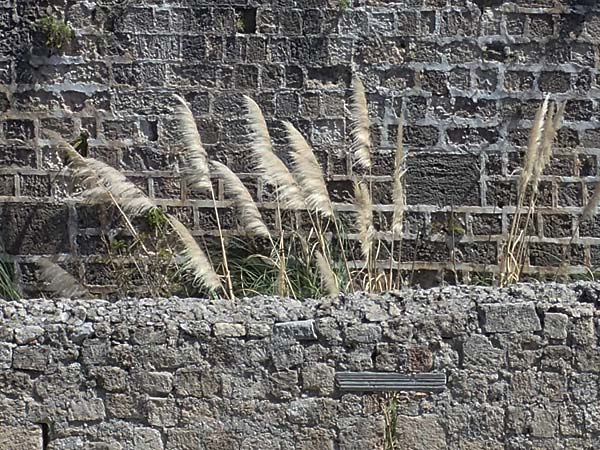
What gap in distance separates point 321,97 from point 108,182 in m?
1.73

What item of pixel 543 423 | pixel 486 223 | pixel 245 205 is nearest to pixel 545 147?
pixel 486 223

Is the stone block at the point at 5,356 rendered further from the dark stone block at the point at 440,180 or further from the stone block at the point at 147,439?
the dark stone block at the point at 440,180

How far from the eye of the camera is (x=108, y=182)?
23.0 feet

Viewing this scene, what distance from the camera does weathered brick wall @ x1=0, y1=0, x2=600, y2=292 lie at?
7.62 metres

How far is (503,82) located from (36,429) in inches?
175

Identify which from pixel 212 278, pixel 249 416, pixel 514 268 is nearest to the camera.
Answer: pixel 249 416

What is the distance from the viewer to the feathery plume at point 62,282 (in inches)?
275

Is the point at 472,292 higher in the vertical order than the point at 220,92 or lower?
lower

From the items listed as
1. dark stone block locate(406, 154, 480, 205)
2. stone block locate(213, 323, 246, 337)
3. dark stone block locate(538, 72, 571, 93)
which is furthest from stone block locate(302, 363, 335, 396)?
dark stone block locate(538, 72, 571, 93)

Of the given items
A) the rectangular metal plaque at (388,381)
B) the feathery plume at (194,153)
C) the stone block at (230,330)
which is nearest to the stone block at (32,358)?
the stone block at (230,330)

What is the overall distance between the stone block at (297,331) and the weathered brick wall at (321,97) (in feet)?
9.50

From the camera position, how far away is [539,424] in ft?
16.0

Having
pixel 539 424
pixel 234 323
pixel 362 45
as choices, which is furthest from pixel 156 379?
pixel 362 45

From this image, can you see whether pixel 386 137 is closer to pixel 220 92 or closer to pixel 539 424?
pixel 220 92
